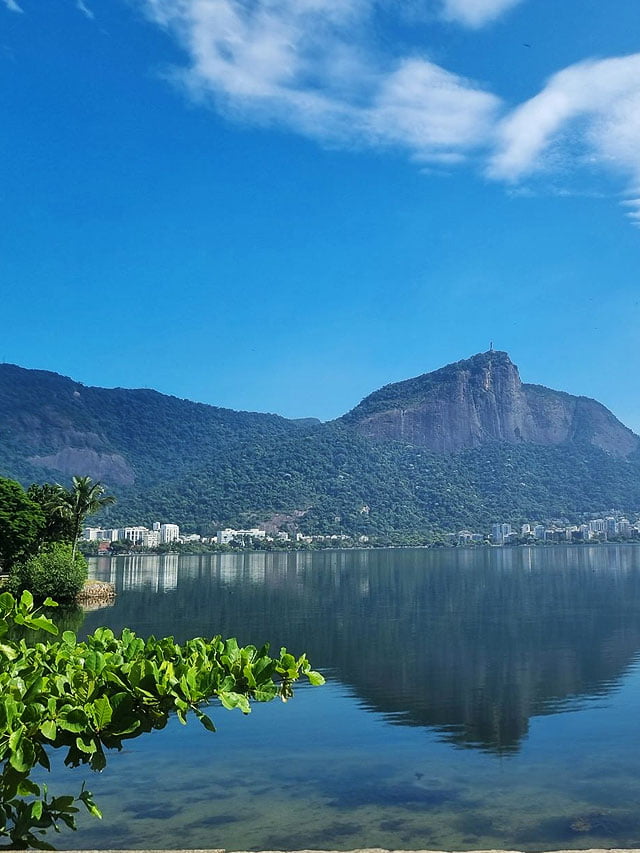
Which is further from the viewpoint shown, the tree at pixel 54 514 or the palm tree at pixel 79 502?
the palm tree at pixel 79 502

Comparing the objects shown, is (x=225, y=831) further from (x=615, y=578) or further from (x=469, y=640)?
(x=615, y=578)

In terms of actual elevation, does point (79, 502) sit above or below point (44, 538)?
above

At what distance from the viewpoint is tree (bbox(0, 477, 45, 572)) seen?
168 ft

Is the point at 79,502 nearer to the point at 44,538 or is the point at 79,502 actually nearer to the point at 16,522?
the point at 44,538

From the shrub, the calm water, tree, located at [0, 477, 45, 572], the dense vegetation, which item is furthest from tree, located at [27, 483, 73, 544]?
the calm water

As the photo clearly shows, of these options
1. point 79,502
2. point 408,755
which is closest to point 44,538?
point 79,502

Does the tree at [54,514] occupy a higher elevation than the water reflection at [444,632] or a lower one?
higher

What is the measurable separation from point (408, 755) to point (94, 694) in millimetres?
15597

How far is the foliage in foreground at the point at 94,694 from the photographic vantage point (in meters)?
4.97

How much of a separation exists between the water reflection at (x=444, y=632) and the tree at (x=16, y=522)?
835 cm

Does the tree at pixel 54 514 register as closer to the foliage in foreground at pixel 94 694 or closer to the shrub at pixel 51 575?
the shrub at pixel 51 575

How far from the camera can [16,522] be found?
5141cm

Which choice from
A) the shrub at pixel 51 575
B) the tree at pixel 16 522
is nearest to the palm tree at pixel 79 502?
the tree at pixel 16 522

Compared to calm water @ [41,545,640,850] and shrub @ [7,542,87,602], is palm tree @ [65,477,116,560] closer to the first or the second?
shrub @ [7,542,87,602]
